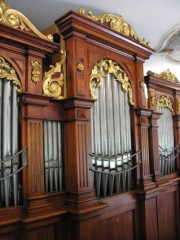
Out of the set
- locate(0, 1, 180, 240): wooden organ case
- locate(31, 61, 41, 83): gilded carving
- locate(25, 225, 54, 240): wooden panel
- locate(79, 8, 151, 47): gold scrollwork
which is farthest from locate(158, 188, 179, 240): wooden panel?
locate(31, 61, 41, 83): gilded carving

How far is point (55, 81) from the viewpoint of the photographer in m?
2.79

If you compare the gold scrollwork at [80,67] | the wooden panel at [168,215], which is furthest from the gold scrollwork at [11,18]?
the wooden panel at [168,215]

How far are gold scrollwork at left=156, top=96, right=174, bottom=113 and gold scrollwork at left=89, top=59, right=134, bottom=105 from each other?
1.14 meters

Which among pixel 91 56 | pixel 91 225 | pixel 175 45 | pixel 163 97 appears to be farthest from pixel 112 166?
pixel 175 45

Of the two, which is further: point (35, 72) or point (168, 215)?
point (168, 215)

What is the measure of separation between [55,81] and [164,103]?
101 inches

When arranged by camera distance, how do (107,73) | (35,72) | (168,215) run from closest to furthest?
(35,72) → (107,73) → (168,215)

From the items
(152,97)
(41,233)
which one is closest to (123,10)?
(152,97)

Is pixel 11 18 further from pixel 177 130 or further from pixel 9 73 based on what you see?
pixel 177 130

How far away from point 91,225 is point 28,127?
4.11 feet

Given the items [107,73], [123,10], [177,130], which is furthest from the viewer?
[177,130]

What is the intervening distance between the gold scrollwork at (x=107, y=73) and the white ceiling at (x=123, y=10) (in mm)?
846

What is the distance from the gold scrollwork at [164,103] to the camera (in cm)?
449

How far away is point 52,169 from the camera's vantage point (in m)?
2.66
